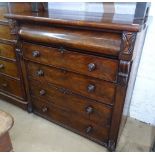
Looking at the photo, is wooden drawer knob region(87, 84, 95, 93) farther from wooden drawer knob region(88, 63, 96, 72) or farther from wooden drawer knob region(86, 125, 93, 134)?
wooden drawer knob region(86, 125, 93, 134)

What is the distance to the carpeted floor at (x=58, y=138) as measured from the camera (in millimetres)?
1436

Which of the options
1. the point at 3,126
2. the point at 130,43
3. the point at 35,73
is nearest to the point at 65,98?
the point at 35,73

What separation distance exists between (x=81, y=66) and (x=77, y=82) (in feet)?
0.48

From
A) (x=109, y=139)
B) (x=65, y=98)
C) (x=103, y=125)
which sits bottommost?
(x=109, y=139)

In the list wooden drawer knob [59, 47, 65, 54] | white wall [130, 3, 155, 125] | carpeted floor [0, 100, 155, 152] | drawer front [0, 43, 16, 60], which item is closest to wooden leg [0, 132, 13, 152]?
carpeted floor [0, 100, 155, 152]

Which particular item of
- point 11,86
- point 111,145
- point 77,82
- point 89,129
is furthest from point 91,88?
point 11,86

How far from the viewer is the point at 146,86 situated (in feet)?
5.13

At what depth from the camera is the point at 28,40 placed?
1371mm

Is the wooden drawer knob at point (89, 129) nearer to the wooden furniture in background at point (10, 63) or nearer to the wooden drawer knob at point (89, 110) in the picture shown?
the wooden drawer knob at point (89, 110)

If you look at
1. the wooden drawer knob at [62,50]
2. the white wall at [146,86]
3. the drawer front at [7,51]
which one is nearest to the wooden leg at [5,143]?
the wooden drawer knob at [62,50]

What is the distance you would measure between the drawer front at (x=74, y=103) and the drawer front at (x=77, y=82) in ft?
0.18

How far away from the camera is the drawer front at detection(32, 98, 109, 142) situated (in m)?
1.39

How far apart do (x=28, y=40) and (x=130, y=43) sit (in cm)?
81

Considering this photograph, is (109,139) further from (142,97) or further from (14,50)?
(14,50)
